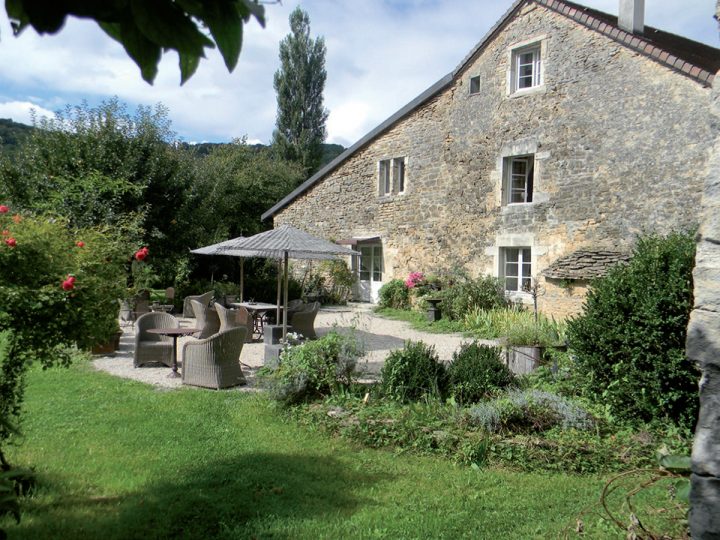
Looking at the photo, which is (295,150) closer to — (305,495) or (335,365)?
(335,365)

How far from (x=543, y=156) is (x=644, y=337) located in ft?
Result: 30.1

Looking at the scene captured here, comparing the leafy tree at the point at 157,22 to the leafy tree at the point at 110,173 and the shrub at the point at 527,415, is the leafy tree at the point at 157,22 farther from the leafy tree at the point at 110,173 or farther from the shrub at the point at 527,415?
the leafy tree at the point at 110,173

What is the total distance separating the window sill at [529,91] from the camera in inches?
530

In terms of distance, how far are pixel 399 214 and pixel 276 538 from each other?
14.7 meters

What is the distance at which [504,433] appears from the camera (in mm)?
4883

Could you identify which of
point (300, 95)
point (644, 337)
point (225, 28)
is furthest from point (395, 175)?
point (300, 95)

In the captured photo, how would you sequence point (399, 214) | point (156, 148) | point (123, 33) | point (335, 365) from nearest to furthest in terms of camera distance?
point (123, 33)
point (335, 365)
point (156, 148)
point (399, 214)

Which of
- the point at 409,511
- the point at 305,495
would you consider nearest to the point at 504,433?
the point at 409,511

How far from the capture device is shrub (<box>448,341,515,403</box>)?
582 cm

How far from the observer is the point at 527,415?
200 inches

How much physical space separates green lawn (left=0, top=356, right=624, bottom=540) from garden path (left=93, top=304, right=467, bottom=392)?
6.30 feet

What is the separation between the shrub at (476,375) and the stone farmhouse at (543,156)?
17.7 feet

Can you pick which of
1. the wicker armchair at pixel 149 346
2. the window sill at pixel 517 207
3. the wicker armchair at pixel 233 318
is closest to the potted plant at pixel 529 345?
the wicker armchair at pixel 233 318

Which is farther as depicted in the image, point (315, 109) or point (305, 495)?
point (315, 109)
